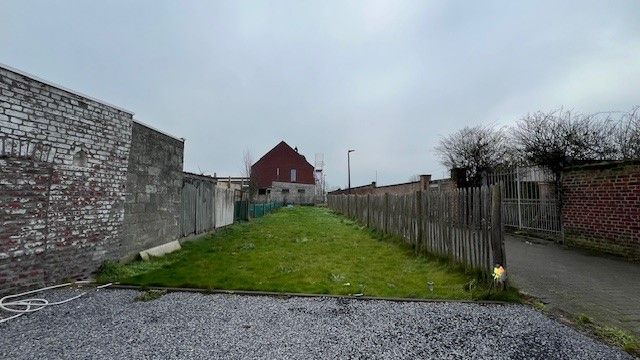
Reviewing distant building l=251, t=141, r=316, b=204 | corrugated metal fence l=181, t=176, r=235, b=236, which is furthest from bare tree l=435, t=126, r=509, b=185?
distant building l=251, t=141, r=316, b=204

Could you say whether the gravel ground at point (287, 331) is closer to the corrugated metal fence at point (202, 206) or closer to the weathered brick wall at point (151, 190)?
the weathered brick wall at point (151, 190)

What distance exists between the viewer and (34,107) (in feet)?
17.6

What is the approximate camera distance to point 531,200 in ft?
38.2

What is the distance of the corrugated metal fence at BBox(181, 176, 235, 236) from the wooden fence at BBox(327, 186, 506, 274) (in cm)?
652

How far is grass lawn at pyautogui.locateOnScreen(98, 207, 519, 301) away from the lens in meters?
5.60

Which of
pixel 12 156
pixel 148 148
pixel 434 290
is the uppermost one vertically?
pixel 148 148

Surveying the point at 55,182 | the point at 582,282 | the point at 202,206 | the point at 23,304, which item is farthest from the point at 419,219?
the point at 23,304

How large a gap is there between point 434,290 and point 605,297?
7.49ft

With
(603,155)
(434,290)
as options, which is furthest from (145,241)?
(603,155)

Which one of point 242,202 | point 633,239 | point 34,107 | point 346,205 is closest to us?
point 34,107

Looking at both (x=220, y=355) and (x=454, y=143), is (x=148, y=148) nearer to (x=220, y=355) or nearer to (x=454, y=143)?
(x=220, y=355)

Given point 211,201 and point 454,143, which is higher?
point 454,143

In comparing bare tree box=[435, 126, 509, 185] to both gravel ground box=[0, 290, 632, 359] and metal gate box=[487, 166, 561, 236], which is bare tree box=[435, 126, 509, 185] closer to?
metal gate box=[487, 166, 561, 236]

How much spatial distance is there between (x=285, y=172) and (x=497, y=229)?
48196 mm
